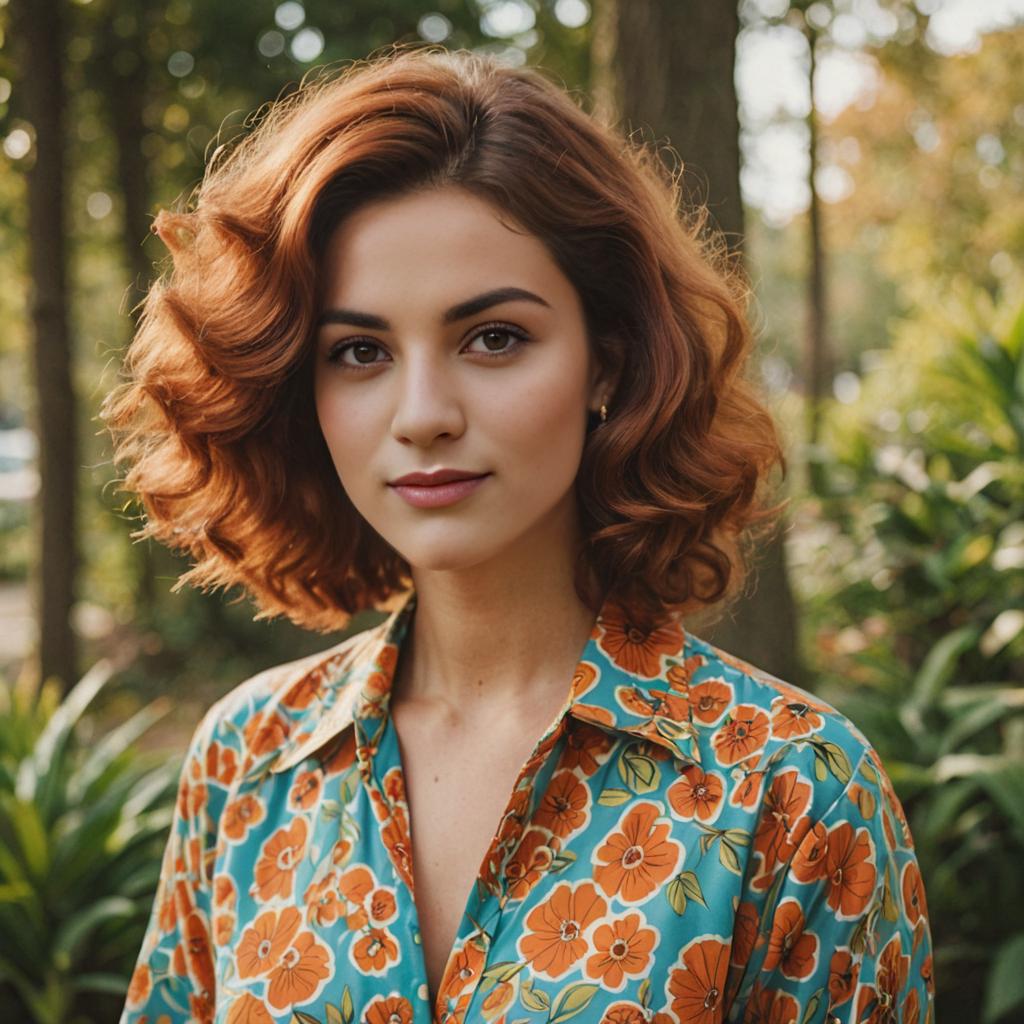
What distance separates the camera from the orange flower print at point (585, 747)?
1.57m

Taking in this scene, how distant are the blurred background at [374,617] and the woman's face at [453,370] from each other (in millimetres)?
528

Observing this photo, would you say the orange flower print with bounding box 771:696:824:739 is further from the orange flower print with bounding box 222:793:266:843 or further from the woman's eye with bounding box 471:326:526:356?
the orange flower print with bounding box 222:793:266:843

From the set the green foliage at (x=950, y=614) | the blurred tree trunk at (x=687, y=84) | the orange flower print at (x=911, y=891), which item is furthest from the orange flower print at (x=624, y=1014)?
the blurred tree trunk at (x=687, y=84)

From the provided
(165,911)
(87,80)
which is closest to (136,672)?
(87,80)

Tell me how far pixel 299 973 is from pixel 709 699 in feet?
2.18

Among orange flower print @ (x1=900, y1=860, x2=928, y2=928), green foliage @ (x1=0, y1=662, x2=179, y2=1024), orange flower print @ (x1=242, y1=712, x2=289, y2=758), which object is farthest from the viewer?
green foliage @ (x1=0, y1=662, x2=179, y2=1024)

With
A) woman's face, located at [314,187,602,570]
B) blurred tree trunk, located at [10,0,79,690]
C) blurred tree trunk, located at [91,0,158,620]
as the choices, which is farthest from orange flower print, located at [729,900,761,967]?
blurred tree trunk, located at [91,0,158,620]

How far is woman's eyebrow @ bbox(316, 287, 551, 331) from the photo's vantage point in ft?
4.94

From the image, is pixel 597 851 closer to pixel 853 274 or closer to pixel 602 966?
pixel 602 966

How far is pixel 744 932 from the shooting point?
1.44 metres

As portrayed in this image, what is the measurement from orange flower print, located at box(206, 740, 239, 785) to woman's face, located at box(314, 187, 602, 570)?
51cm

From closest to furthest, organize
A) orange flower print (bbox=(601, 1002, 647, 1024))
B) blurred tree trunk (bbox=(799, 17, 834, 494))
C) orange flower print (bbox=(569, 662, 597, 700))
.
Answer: orange flower print (bbox=(601, 1002, 647, 1024)), orange flower print (bbox=(569, 662, 597, 700)), blurred tree trunk (bbox=(799, 17, 834, 494))

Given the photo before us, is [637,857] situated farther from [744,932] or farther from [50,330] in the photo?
[50,330]

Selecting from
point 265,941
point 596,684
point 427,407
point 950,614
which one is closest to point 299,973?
point 265,941
